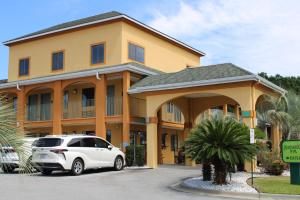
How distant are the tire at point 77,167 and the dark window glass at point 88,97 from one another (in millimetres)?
10064

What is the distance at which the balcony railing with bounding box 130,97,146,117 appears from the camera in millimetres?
25141

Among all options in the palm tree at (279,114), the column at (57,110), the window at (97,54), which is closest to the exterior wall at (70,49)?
the window at (97,54)

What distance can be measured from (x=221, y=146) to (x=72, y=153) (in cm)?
689

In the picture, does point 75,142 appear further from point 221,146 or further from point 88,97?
point 88,97

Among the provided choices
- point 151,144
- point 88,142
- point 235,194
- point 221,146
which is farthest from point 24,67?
point 235,194

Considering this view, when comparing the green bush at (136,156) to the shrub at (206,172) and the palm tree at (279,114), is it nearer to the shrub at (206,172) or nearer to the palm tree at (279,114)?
the palm tree at (279,114)

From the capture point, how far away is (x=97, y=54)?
2752 cm

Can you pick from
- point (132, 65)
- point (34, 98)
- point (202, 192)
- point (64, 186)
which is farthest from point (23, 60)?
point (202, 192)

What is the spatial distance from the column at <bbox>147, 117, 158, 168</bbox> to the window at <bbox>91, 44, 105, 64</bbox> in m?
6.56

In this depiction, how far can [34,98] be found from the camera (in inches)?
1252

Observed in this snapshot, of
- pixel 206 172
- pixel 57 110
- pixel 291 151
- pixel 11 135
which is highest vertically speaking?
pixel 57 110

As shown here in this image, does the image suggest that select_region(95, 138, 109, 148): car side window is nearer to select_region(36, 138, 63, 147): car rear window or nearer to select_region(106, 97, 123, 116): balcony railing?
select_region(36, 138, 63, 147): car rear window

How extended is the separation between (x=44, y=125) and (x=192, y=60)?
1323 cm

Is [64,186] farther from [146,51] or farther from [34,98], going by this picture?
[34,98]
